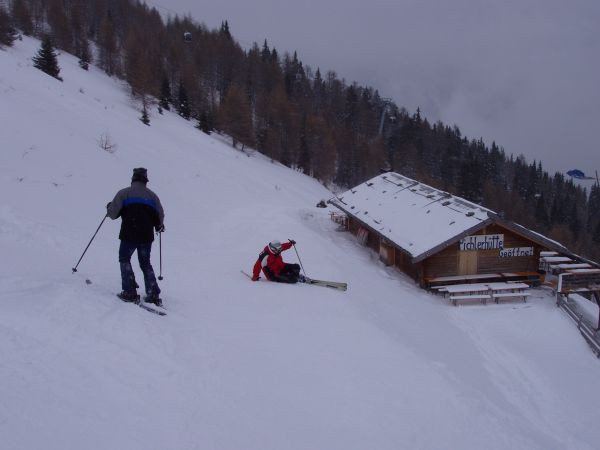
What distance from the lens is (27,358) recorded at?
4172mm

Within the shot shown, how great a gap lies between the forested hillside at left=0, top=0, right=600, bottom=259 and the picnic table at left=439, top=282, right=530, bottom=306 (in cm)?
2010

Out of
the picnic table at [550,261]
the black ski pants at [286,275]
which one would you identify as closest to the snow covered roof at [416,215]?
the picnic table at [550,261]

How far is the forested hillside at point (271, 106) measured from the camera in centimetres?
5056

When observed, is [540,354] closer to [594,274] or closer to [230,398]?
[594,274]

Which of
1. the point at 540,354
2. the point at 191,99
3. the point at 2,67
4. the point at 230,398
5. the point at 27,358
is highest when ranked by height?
the point at 191,99

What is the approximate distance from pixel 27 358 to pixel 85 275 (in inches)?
143

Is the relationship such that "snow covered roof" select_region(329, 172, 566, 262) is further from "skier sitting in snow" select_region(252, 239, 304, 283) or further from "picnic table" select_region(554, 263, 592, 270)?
"skier sitting in snow" select_region(252, 239, 304, 283)

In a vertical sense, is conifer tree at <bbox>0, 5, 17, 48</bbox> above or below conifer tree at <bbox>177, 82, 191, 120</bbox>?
above

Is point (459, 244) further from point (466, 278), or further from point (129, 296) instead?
point (129, 296)

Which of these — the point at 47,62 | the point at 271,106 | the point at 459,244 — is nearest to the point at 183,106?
the point at 271,106

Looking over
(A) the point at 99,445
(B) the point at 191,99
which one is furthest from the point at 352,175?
(A) the point at 99,445

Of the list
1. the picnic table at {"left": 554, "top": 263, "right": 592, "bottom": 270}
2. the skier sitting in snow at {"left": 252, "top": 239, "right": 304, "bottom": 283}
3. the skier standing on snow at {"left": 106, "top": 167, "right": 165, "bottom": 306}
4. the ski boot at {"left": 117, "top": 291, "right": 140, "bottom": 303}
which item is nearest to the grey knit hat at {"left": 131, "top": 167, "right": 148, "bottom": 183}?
the skier standing on snow at {"left": 106, "top": 167, "right": 165, "bottom": 306}

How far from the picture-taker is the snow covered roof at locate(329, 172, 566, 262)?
16.2 metres

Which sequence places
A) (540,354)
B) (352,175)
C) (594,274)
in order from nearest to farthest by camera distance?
(540,354) < (594,274) < (352,175)
